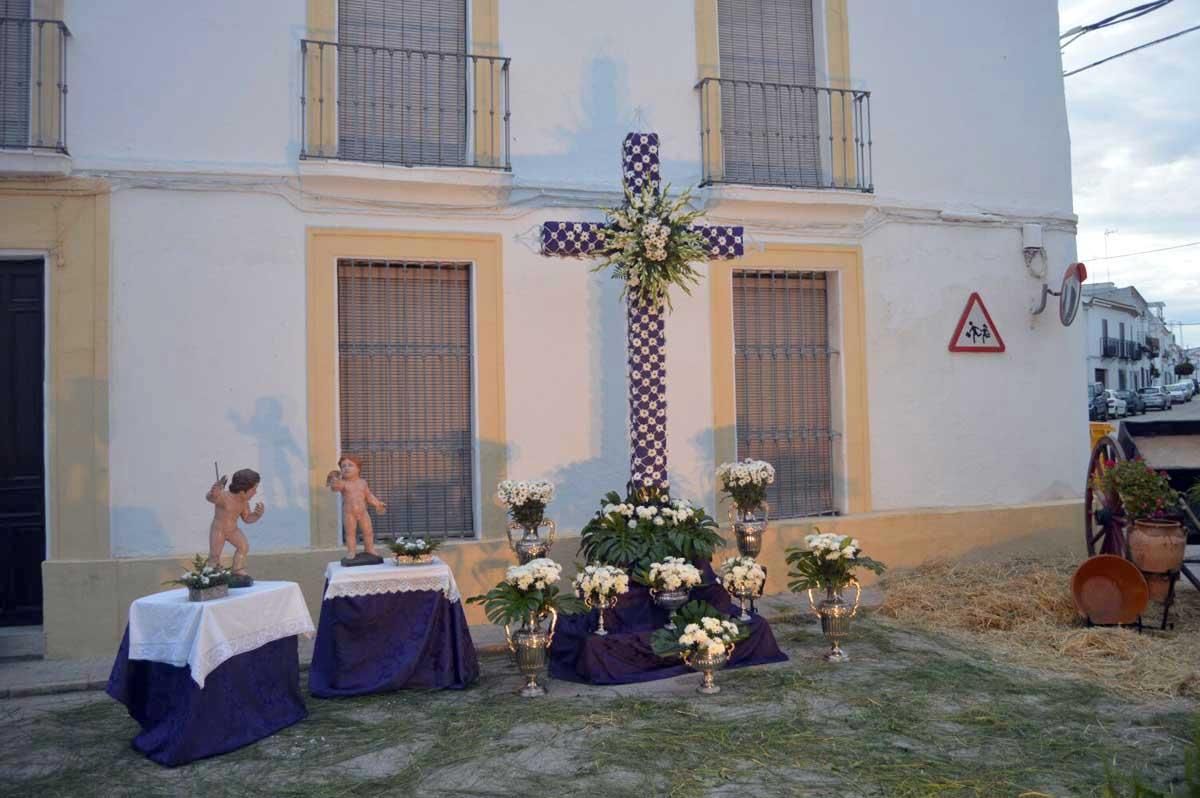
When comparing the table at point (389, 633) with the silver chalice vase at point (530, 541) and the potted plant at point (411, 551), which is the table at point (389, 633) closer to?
the potted plant at point (411, 551)

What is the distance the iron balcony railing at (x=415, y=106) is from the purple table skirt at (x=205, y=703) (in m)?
4.13

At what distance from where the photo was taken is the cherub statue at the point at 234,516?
5402 mm

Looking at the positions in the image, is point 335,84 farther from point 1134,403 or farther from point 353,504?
point 1134,403

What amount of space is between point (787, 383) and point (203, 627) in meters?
5.65

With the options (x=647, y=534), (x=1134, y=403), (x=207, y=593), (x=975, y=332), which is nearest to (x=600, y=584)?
(x=647, y=534)

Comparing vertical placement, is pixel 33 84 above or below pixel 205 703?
above

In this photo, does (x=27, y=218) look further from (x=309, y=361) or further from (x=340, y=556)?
(x=340, y=556)

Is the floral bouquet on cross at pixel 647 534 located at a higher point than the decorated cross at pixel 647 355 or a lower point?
lower

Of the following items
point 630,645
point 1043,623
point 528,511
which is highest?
point 528,511

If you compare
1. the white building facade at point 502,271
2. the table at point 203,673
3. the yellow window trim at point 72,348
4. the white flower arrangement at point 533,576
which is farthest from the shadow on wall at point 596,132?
the table at point 203,673

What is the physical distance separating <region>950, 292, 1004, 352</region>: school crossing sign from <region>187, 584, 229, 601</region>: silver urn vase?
685 cm

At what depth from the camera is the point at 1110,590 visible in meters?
6.86

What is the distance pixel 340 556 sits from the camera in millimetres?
7301

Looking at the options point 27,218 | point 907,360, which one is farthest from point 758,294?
point 27,218
